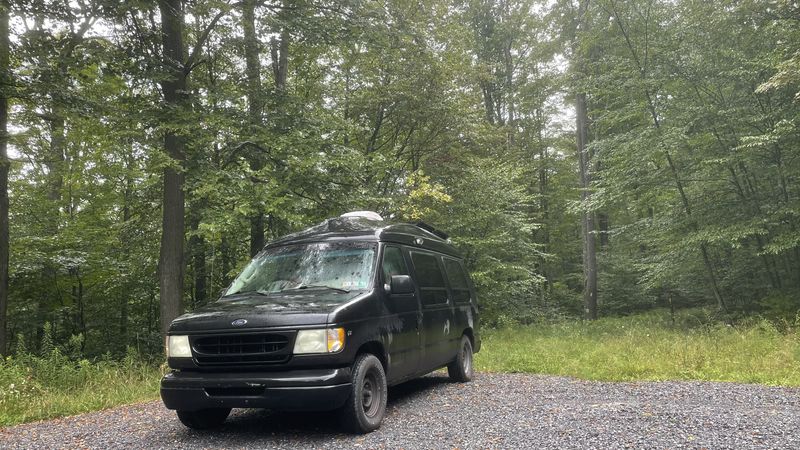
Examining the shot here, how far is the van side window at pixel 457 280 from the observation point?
756 cm

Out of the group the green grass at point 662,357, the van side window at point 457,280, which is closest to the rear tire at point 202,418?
the van side window at point 457,280

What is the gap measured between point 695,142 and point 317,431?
1341 centimetres

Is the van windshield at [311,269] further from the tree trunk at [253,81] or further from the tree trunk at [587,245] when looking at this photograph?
the tree trunk at [587,245]

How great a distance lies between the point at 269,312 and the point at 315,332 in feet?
1.56

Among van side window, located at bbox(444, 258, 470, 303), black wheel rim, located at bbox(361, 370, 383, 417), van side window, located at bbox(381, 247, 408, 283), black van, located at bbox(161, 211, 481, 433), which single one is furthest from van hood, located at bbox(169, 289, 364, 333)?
van side window, located at bbox(444, 258, 470, 303)

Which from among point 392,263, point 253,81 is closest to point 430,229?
point 392,263

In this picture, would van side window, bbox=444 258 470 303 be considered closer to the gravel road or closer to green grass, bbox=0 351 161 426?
the gravel road

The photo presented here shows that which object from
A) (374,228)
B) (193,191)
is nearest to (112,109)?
(193,191)

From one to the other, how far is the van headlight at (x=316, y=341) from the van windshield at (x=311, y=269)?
0.80 metres

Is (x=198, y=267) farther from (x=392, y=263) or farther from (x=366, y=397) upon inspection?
(x=366, y=397)

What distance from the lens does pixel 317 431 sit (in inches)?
185

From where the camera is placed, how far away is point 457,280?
7934mm

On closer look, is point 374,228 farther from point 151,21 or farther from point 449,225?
point 449,225

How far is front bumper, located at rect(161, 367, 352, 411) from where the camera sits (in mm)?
4199
